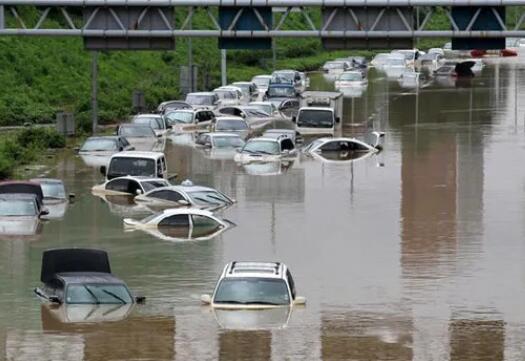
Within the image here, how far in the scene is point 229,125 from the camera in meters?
74.3

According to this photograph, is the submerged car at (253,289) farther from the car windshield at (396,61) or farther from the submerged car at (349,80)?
the car windshield at (396,61)

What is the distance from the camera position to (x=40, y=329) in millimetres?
33500

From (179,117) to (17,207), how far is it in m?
29.0

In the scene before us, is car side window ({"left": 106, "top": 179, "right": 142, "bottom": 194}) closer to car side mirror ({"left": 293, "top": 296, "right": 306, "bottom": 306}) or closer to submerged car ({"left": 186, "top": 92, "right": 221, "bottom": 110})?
car side mirror ({"left": 293, "top": 296, "right": 306, "bottom": 306})

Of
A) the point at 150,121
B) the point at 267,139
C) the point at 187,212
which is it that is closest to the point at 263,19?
the point at 187,212

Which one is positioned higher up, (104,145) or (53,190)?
(104,145)

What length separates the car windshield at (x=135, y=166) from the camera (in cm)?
5672

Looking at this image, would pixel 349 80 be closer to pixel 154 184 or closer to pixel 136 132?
pixel 136 132

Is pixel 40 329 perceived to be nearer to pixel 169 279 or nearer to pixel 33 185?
pixel 169 279

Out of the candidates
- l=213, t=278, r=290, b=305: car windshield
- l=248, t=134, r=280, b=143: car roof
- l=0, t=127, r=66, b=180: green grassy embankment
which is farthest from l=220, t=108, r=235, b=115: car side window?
l=213, t=278, r=290, b=305: car windshield

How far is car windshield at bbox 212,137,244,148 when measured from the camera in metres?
68.8

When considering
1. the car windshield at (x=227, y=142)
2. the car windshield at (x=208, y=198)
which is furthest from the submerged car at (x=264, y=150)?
the car windshield at (x=208, y=198)

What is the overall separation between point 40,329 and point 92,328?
1.07m

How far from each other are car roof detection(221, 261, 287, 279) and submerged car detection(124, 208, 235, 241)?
1113cm
